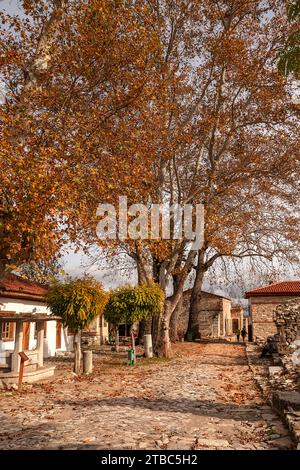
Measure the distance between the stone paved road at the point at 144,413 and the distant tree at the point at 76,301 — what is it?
2.07m

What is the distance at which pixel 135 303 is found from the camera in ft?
66.2

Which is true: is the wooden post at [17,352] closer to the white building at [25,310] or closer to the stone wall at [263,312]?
the white building at [25,310]

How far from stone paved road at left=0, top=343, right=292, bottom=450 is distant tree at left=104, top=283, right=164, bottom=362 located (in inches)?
159

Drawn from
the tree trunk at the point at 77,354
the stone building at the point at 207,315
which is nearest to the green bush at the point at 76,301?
the tree trunk at the point at 77,354

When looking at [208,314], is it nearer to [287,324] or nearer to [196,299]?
[196,299]

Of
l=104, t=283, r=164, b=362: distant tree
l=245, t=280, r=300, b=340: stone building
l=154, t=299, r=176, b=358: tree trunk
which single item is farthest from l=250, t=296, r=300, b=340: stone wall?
l=104, t=283, r=164, b=362: distant tree

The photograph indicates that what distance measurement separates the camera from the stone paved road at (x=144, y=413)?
688cm

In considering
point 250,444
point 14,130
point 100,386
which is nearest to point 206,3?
point 14,130

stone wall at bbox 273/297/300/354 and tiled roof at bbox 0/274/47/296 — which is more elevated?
tiled roof at bbox 0/274/47/296

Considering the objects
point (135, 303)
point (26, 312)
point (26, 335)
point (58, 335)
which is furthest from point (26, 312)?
point (58, 335)

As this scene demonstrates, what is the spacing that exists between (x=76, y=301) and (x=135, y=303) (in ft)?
16.4

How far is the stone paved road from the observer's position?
6879 mm

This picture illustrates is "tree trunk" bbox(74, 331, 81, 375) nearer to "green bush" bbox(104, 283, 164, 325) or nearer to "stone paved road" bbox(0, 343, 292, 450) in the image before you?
"stone paved road" bbox(0, 343, 292, 450)

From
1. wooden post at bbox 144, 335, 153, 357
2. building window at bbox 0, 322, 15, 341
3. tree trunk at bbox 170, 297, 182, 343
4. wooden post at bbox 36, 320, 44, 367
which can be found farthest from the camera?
tree trunk at bbox 170, 297, 182, 343
